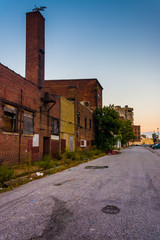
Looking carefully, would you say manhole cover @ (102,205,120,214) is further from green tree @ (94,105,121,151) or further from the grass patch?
green tree @ (94,105,121,151)

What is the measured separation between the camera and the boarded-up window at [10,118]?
38.4 feet

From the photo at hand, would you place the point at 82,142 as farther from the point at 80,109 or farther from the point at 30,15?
the point at 30,15

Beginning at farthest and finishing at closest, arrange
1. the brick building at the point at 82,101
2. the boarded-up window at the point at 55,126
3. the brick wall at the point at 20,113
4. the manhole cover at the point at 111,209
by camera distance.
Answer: the brick building at the point at 82,101 < the boarded-up window at the point at 55,126 < the brick wall at the point at 20,113 < the manhole cover at the point at 111,209

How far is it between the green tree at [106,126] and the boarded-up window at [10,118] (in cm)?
2124

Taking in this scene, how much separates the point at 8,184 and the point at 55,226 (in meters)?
4.79

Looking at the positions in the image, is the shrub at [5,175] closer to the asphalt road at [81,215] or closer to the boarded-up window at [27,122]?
the asphalt road at [81,215]

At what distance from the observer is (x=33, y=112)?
47.8 feet

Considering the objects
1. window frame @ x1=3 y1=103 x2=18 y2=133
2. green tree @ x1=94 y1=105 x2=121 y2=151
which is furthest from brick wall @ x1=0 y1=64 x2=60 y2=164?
green tree @ x1=94 y1=105 x2=121 y2=151

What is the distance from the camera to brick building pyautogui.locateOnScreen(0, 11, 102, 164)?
11.7 metres

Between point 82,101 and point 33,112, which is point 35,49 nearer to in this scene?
point 33,112

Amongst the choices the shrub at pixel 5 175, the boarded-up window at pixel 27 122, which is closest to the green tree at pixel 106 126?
the boarded-up window at pixel 27 122

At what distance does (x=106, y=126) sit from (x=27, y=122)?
819 inches

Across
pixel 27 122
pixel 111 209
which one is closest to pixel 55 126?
pixel 27 122

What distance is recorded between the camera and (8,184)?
25.2ft
